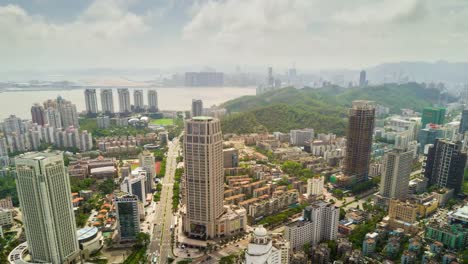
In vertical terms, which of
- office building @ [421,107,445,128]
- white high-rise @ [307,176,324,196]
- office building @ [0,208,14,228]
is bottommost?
office building @ [0,208,14,228]

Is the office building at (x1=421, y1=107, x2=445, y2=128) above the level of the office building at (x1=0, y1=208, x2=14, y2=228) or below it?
above

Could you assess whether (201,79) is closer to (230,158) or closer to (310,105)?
(310,105)

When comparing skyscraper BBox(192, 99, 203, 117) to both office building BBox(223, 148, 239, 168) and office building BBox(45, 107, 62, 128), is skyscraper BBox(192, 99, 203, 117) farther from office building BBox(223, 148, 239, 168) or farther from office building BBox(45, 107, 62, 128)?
office building BBox(223, 148, 239, 168)

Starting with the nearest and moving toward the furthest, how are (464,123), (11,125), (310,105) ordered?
(11,125) < (464,123) < (310,105)

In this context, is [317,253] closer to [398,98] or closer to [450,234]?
[450,234]

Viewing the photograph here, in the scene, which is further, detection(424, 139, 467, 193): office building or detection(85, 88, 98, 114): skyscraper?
detection(85, 88, 98, 114): skyscraper

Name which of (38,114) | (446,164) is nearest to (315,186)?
(446,164)

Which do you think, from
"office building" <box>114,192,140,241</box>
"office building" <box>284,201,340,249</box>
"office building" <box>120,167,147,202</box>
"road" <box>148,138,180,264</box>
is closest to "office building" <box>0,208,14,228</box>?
"office building" <box>120,167,147,202</box>
